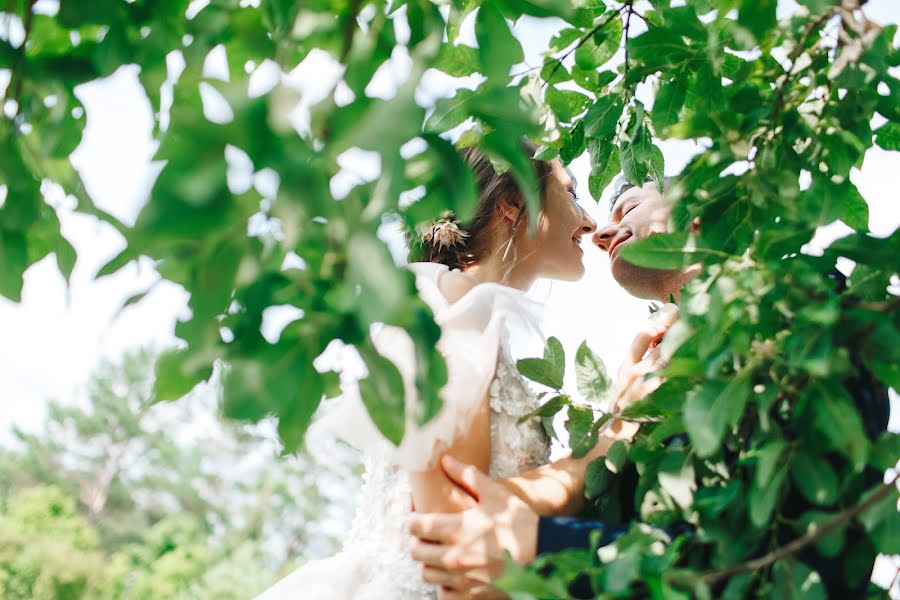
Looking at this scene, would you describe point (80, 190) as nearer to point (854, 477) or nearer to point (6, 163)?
point (6, 163)

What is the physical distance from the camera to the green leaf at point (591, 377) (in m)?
1.73

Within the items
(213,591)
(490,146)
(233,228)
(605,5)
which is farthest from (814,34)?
(213,591)

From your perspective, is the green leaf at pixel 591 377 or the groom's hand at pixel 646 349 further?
the groom's hand at pixel 646 349

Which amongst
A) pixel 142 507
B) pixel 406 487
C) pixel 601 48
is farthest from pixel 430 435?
pixel 142 507

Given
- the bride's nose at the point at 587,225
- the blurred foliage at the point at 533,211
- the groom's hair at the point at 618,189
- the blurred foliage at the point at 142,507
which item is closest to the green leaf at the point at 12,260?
the blurred foliage at the point at 533,211

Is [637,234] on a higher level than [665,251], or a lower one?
higher

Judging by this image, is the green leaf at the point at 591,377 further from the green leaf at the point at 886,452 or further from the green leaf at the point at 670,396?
the green leaf at the point at 886,452

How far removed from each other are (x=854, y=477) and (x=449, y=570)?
754 millimetres

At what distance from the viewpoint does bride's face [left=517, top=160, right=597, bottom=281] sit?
2676mm

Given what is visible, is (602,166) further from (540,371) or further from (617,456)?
(617,456)

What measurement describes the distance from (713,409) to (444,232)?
1.60 metres

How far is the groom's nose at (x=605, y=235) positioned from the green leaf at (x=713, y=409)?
1.77 m

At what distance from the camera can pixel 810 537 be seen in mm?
1103

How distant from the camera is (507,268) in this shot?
267cm
